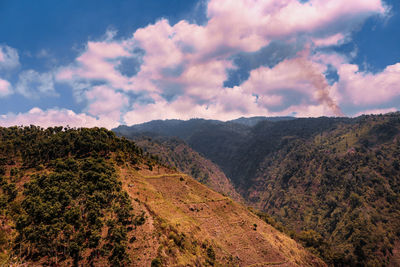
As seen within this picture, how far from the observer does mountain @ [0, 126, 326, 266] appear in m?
71.3

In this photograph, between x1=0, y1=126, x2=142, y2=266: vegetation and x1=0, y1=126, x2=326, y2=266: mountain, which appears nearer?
x1=0, y1=126, x2=142, y2=266: vegetation

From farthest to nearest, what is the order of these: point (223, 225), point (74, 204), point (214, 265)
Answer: point (223, 225), point (214, 265), point (74, 204)

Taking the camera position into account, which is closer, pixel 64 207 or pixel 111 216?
pixel 64 207

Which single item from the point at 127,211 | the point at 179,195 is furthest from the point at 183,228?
the point at 179,195

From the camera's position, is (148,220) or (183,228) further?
(183,228)

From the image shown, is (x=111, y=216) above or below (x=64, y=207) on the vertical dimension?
below

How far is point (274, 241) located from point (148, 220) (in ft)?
282

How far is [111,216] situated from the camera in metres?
85.7

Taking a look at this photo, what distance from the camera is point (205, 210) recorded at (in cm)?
12875

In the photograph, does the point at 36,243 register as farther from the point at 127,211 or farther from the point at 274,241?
the point at 274,241

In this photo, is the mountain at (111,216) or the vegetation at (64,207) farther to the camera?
the mountain at (111,216)

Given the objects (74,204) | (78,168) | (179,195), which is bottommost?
(179,195)

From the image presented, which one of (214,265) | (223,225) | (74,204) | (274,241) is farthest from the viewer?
(274,241)

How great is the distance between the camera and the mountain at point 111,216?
7131 centimetres
